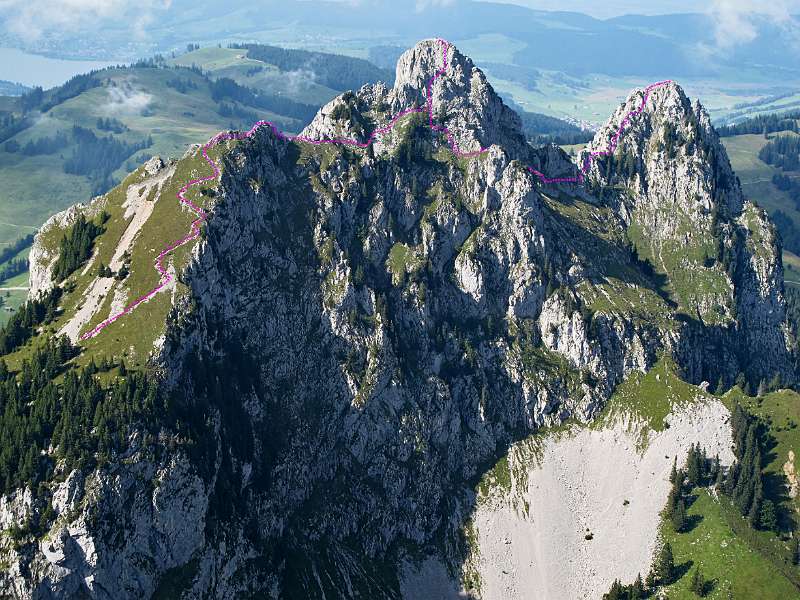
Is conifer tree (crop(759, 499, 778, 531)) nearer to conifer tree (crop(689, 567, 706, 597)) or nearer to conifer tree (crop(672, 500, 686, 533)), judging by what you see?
conifer tree (crop(672, 500, 686, 533))

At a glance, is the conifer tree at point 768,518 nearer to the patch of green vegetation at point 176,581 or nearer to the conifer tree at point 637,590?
the conifer tree at point 637,590

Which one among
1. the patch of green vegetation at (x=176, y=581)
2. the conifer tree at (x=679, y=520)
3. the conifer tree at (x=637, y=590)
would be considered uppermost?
the patch of green vegetation at (x=176, y=581)

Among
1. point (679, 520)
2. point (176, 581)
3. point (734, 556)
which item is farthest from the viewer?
point (679, 520)

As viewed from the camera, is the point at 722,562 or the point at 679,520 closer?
the point at 722,562

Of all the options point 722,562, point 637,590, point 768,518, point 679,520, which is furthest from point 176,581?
point 768,518

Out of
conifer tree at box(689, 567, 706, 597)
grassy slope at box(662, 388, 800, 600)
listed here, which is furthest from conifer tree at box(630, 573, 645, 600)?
conifer tree at box(689, 567, 706, 597)

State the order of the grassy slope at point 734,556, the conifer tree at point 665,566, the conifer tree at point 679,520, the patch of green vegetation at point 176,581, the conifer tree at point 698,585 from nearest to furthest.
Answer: the patch of green vegetation at point 176,581, the grassy slope at point 734,556, the conifer tree at point 698,585, the conifer tree at point 665,566, the conifer tree at point 679,520

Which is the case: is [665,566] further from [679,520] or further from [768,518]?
[768,518]

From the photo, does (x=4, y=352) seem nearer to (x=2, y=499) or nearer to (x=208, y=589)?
(x=2, y=499)

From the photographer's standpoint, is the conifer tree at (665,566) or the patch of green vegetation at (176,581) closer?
the patch of green vegetation at (176,581)

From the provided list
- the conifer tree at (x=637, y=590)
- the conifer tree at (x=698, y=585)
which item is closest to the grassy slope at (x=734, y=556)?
the conifer tree at (x=698, y=585)

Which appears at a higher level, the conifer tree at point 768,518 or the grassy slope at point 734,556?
the conifer tree at point 768,518
